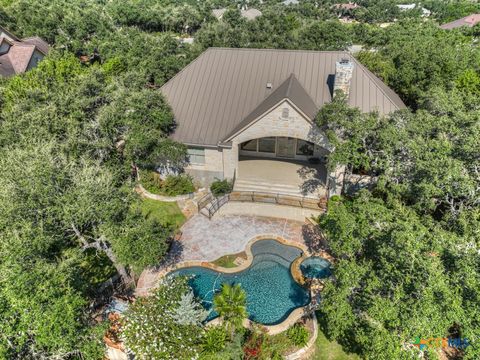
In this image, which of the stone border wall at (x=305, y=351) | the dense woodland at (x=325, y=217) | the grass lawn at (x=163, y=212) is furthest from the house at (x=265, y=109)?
the stone border wall at (x=305, y=351)

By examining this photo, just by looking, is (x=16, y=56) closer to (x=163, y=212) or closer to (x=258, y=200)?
(x=163, y=212)

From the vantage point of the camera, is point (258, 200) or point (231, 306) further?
point (258, 200)

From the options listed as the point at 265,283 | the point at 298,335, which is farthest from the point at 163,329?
the point at 265,283

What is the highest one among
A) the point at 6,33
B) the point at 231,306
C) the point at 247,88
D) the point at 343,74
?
the point at 343,74

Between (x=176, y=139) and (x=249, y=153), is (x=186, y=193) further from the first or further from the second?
(x=249, y=153)

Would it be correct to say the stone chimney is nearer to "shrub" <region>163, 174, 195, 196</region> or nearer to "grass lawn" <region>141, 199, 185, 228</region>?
"shrub" <region>163, 174, 195, 196</region>

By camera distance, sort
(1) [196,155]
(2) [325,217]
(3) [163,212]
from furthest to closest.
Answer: (1) [196,155] < (3) [163,212] < (2) [325,217]

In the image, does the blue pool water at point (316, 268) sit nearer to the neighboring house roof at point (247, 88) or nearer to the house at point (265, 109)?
the house at point (265, 109)

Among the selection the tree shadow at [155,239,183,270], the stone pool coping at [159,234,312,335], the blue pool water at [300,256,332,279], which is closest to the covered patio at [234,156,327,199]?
the stone pool coping at [159,234,312,335]
